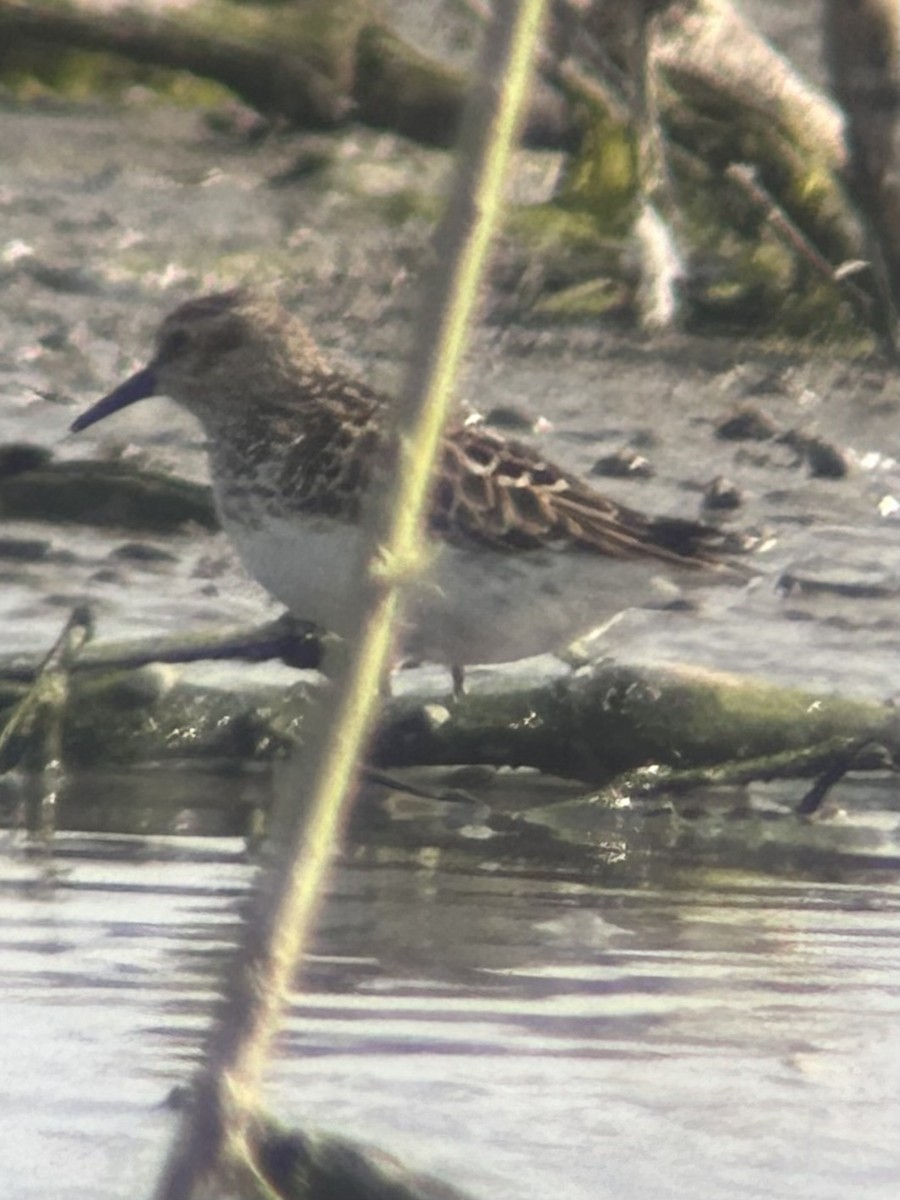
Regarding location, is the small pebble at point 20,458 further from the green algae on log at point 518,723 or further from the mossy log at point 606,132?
the mossy log at point 606,132

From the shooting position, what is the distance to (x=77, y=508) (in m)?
6.75

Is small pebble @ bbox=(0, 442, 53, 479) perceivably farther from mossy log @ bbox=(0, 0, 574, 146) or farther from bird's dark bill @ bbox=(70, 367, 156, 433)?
mossy log @ bbox=(0, 0, 574, 146)

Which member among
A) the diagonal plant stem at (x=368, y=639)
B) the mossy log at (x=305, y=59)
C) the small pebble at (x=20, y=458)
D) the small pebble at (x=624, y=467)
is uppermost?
the diagonal plant stem at (x=368, y=639)

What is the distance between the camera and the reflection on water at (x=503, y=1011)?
9.39 ft

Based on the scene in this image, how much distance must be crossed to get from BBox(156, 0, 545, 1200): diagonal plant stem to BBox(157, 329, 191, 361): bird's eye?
4892 mm

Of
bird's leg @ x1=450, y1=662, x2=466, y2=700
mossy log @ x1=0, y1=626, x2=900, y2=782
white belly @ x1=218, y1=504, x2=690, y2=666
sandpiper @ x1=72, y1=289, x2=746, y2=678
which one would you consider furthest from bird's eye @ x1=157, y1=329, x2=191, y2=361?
bird's leg @ x1=450, y1=662, x2=466, y2=700

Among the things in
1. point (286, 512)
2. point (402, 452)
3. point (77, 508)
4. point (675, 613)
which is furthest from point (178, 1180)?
point (77, 508)

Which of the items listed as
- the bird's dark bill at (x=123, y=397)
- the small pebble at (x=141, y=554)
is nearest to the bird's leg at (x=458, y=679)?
the bird's dark bill at (x=123, y=397)

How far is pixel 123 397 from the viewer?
6070 millimetres

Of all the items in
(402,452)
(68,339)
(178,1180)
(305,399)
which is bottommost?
(68,339)

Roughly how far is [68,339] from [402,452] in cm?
779

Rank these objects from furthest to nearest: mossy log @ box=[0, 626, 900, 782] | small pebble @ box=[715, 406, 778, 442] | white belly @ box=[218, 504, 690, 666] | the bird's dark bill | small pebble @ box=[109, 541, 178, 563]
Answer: small pebble @ box=[715, 406, 778, 442], small pebble @ box=[109, 541, 178, 563], the bird's dark bill, white belly @ box=[218, 504, 690, 666], mossy log @ box=[0, 626, 900, 782]

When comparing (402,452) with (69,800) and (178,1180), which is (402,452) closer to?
(178,1180)

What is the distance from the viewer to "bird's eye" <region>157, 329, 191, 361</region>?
6.06 meters
